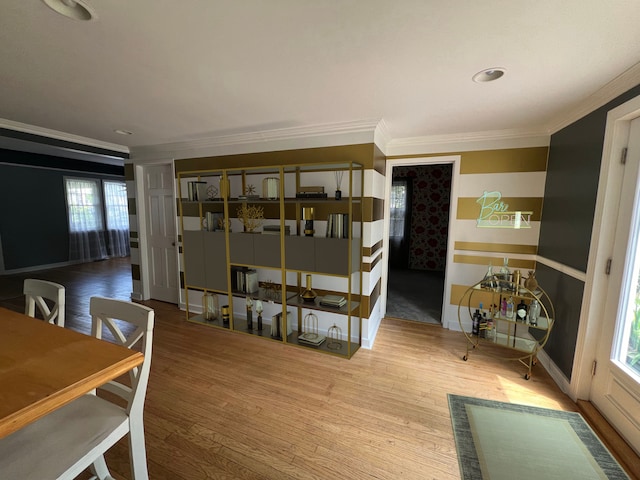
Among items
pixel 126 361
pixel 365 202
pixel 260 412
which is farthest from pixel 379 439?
pixel 365 202

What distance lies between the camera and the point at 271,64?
163cm

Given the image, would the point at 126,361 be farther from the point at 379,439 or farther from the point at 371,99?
the point at 371,99

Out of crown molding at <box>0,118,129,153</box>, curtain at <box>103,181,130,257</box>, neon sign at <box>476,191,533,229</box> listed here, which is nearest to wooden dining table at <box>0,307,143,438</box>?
crown molding at <box>0,118,129,153</box>

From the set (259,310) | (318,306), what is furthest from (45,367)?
(259,310)

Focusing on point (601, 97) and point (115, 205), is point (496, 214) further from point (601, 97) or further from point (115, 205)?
point (115, 205)

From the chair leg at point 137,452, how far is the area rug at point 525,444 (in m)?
1.66

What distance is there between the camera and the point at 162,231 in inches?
159

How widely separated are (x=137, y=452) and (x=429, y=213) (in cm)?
616

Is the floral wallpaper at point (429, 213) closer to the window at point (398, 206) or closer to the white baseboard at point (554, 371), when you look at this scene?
the window at point (398, 206)

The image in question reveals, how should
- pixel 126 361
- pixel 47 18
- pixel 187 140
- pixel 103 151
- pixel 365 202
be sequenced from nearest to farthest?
pixel 126 361
pixel 47 18
pixel 365 202
pixel 187 140
pixel 103 151

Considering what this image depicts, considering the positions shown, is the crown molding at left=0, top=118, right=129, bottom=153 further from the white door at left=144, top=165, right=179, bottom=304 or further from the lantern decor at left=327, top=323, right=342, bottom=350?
the lantern decor at left=327, top=323, right=342, bottom=350

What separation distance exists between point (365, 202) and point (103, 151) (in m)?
3.92

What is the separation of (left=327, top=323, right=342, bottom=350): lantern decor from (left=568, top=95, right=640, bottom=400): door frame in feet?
6.47

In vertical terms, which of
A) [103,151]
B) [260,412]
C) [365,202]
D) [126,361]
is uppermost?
[103,151]
